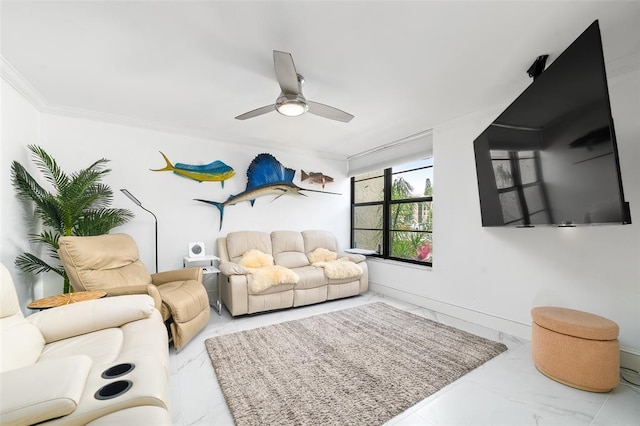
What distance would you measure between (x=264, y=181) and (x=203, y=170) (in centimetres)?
87

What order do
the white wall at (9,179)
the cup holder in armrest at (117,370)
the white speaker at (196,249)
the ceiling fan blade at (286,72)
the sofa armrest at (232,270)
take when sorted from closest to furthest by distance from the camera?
1. the cup holder in armrest at (117,370)
2. the ceiling fan blade at (286,72)
3. the white wall at (9,179)
4. the sofa armrest at (232,270)
5. the white speaker at (196,249)

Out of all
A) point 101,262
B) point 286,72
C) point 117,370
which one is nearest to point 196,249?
point 101,262

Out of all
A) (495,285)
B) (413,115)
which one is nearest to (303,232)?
(413,115)

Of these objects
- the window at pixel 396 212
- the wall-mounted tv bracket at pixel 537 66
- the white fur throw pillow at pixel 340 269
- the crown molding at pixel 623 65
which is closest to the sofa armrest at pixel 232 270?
the white fur throw pillow at pixel 340 269

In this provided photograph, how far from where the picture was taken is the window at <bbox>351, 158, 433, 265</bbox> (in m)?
3.76

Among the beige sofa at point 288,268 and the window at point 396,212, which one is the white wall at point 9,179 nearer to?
the beige sofa at point 288,268

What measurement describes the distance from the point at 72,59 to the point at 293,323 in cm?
298

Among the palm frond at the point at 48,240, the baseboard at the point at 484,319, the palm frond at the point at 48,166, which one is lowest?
the baseboard at the point at 484,319

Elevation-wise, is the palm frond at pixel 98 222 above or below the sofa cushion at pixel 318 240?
above

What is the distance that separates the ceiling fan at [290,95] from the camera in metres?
1.69

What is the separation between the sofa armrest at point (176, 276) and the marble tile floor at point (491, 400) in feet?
2.54

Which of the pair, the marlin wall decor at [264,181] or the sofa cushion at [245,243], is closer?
the sofa cushion at [245,243]

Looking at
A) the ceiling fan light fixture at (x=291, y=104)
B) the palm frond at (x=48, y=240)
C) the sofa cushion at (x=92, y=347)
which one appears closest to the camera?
the sofa cushion at (x=92, y=347)

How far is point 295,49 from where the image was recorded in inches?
74.7
